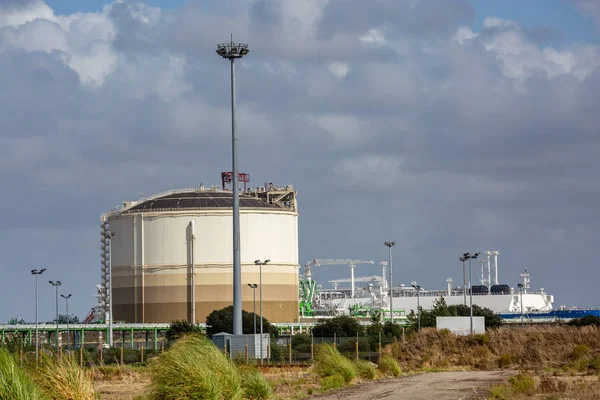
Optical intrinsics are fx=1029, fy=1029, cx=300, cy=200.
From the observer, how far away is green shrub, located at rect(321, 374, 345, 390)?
3634 cm

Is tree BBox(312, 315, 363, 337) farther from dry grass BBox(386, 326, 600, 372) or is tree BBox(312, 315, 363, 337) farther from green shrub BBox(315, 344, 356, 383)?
green shrub BBox(315, 344, 356, 383)

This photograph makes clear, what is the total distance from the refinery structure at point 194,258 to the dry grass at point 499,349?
64.8 m

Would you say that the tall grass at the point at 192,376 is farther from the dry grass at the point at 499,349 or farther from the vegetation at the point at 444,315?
the vegetation at the point at 444,315

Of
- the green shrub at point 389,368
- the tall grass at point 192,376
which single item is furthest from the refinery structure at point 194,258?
the tall grass at point 192,376

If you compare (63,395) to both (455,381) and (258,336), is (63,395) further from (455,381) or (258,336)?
(258,336)

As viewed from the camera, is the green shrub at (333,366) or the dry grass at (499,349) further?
the dry grass at (499,349)

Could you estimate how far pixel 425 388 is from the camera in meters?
34.7

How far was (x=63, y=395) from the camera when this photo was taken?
75.4 ft

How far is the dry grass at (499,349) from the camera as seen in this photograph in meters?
51.1

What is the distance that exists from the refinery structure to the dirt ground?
79.9 meters

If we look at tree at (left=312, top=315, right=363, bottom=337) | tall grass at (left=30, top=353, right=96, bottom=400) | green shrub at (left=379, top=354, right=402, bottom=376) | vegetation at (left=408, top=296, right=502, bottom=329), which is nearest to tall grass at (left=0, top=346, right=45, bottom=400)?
tall grass at (left=30, top=353, right=96, bottom=400)

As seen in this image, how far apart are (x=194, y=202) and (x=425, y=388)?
94.1 m

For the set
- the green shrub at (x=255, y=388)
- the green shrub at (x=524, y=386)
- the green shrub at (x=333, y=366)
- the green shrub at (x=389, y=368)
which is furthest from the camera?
the green shrub at (x=389, y=368)

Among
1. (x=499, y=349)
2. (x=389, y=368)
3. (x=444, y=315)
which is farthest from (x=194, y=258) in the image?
(x=389, y=368)
